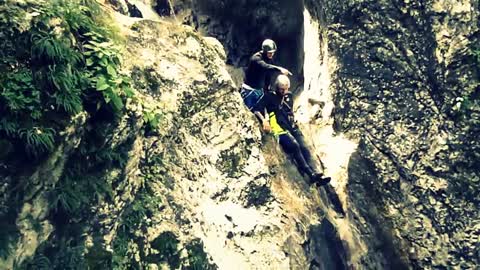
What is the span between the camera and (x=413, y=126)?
Answer: 13328 mm

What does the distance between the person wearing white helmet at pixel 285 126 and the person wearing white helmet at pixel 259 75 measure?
0.30 m

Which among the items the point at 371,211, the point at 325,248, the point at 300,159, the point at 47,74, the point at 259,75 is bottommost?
the point at 325,248

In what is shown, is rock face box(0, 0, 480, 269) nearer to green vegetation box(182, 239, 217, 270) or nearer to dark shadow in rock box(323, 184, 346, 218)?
green vegetation box(182, 239, 217, 270)

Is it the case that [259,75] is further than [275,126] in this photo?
Yes

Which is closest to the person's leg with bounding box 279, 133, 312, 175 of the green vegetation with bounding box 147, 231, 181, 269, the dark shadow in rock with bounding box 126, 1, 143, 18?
the green vegetation with bounding box 147, 231, 181, 269

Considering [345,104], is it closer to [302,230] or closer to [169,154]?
[302,230]

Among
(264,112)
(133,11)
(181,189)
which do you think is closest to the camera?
(181,189)

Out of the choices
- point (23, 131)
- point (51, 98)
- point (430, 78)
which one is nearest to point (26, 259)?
point (23, 131)

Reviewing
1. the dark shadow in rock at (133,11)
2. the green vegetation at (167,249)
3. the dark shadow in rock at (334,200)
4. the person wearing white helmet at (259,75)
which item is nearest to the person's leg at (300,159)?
the dark shadow in rock at (334,200)

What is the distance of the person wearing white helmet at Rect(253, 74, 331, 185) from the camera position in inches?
489

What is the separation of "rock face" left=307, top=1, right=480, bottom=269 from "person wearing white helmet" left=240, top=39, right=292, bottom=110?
7.89 feet

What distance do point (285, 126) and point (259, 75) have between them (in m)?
1.42

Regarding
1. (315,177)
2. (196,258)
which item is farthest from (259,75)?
(196,258)

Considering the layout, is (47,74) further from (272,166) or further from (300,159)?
(300,159)
